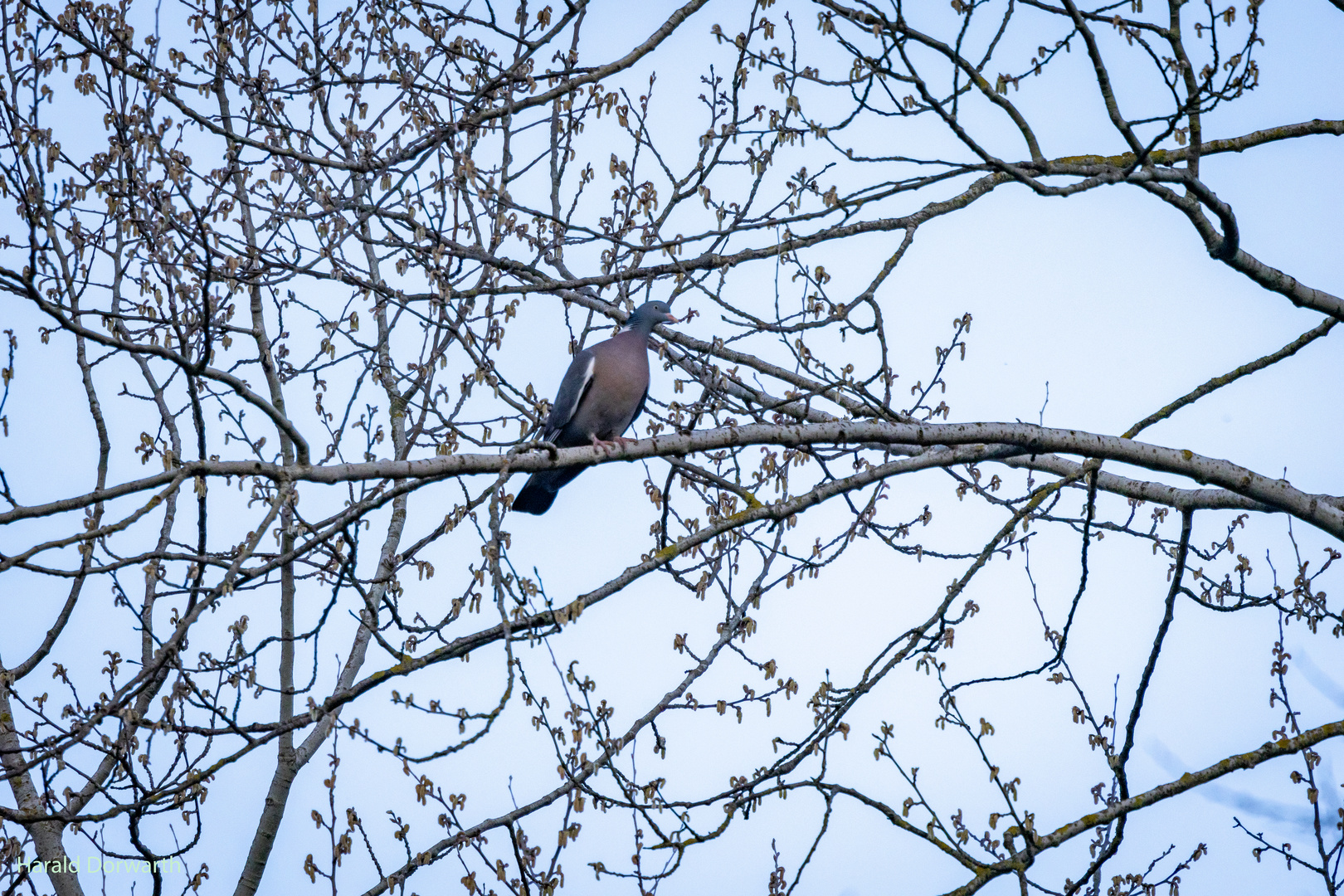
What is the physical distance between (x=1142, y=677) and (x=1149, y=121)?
1687 millimetres

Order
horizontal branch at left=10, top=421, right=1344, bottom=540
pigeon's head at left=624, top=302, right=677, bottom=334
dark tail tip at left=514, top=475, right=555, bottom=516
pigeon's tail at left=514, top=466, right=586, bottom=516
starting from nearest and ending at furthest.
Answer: horizontal branch at left=10, top=421, right=1344, bottom=540 → pigeon's tail at left=514, top=466, right=586, bottom=516 → dark tail tip at left=514, top=475, right=555, bottom=516 → pigeon's head at left=624, top=302, right=677, bottom=334

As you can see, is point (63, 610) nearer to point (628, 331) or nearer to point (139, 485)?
point (628, 331)

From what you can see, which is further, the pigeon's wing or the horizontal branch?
the pigeon's wing

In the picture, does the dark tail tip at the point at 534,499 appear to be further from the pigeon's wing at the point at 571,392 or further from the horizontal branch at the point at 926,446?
the horizontal branch at the point at 926,446

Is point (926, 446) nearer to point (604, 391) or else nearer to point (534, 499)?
point (604, 391)

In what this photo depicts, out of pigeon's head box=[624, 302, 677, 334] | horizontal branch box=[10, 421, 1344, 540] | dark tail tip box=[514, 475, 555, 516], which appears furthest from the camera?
pigeon's head box=[624, 302, 677, 334]

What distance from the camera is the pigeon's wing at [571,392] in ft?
19.8

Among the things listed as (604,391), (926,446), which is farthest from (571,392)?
(926,446)

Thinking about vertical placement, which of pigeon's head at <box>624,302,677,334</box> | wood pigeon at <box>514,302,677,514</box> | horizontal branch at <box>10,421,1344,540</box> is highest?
pigeon's head at <box>624,302,677,334</box>

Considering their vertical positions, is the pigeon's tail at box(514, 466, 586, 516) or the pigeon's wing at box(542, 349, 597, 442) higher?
the pigeon's wing at box(542, 349, 597, 442)

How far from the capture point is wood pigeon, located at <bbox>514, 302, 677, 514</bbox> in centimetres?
596

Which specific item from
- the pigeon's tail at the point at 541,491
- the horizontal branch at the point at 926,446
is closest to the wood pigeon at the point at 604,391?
the pigeon's tail at the point at 541,491

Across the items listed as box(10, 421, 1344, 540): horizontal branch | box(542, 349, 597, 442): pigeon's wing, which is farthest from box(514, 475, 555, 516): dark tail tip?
box(10, 421, 1344, 540): horizontal branch

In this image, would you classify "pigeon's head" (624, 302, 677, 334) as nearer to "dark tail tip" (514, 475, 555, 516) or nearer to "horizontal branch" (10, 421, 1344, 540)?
"dark tail tip" (514, 475, 555, 516)
